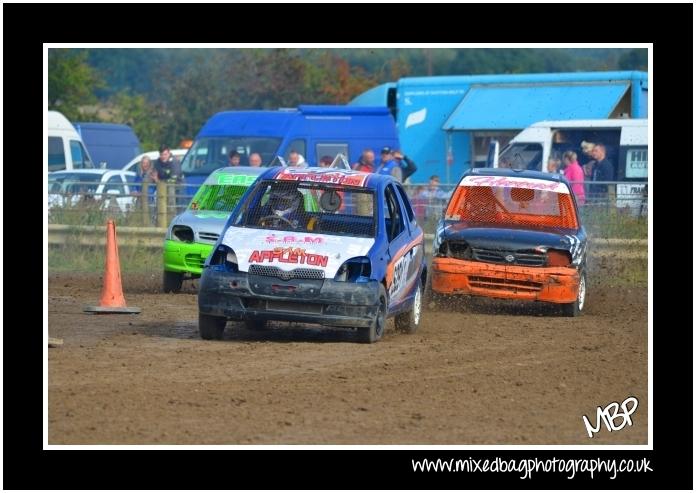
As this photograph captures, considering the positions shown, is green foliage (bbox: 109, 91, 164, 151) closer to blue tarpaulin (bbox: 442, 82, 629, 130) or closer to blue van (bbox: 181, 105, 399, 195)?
blue tarpaulin (bbox: 442, 82, 629, 130)

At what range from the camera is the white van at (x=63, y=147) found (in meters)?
29.9

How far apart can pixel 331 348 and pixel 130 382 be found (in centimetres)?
240

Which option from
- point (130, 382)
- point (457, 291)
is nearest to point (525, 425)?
point (130, 382)

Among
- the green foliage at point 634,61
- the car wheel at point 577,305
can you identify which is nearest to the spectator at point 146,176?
the car wheel at point 577,305

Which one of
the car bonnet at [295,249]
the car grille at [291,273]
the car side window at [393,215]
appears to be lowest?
the car grille at [291,273]

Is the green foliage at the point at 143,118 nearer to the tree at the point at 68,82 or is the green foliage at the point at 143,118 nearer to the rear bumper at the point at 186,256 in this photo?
the tree at the point at 68,82

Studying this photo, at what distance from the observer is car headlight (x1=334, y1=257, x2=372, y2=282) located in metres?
11.5

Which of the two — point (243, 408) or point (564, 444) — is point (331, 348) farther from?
point (564, 444)

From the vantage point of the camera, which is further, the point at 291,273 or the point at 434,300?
the point at 434,300

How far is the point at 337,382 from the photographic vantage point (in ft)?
31.9

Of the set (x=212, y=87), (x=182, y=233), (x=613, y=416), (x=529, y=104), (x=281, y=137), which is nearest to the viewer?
(x=613, y=416)

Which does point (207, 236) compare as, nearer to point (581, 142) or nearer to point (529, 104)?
point (581, 142)

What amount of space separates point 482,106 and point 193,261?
1409 cm

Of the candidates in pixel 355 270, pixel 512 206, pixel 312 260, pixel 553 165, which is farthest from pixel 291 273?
pixel 553 165
